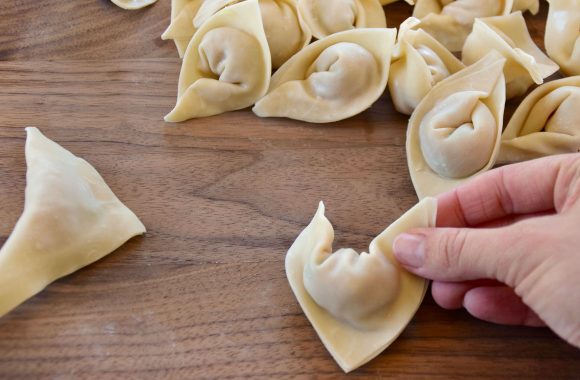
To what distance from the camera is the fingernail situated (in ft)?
3.02

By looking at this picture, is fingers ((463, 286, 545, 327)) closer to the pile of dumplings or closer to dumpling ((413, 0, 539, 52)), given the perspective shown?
the pile of dumplings

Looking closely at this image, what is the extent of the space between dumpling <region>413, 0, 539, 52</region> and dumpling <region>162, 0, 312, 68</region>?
0.29 metres

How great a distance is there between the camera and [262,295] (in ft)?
3.31

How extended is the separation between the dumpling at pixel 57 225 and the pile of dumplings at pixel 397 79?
23 cm

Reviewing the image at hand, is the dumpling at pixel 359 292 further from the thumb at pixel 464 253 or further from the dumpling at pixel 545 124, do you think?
the dumpling at pixel 545 124

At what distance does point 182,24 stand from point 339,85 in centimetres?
39

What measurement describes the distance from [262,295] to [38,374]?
0.37 m

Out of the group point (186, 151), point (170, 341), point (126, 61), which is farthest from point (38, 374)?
point (126, 61)

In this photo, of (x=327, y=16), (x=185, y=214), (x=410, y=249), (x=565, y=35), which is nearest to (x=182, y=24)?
(x=327, y=16)

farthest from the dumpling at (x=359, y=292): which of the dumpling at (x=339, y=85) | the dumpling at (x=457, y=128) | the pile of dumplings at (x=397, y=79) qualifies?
the dumpling at (x=339, y=85)

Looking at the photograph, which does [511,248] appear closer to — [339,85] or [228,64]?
[339,85]

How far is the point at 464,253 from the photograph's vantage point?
85 cm

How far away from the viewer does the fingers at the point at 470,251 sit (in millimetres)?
792

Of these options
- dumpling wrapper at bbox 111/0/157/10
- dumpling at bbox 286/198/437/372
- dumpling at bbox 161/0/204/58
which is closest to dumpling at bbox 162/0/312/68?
dumpling at bbox 161/0/204/58
